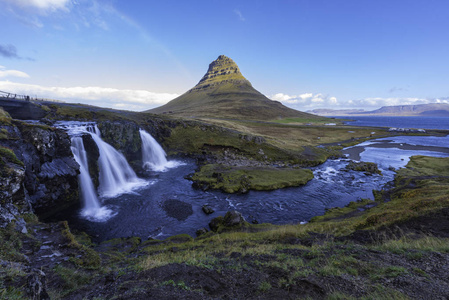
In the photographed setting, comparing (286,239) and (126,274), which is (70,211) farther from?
(286,239)

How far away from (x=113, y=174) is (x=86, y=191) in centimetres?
707

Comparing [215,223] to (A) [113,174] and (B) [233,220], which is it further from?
(A) [113,174]

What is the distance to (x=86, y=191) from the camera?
28656mm

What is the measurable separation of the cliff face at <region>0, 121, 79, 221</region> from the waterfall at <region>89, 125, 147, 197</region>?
575 centimetres

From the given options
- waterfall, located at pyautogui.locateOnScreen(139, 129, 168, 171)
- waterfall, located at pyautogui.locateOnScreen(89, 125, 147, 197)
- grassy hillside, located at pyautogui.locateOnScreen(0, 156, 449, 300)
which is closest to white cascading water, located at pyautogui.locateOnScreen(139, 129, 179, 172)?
waterfall, located at pyautogui.locateOnScreen(139, 129, 168, 171)

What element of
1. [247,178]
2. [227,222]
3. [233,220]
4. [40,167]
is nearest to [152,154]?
[247,178]

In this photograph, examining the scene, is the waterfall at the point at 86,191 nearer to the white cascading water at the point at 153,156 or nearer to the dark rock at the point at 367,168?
the white cascading water at the point at 153,156

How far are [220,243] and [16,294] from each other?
508 inches

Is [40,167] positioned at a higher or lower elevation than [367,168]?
higher

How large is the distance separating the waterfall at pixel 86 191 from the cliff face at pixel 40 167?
50.2 inches

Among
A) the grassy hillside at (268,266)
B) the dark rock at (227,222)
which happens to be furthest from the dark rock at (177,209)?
the grassy hillside at (268,266)

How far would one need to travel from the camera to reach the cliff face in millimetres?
18641

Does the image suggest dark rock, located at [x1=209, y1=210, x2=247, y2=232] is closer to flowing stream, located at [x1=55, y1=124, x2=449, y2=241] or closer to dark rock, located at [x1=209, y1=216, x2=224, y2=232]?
dark rock, located at [x1=209, y1=216, x2=224, y2=232]

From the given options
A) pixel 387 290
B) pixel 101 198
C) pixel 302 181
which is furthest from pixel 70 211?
pixel 302 181
